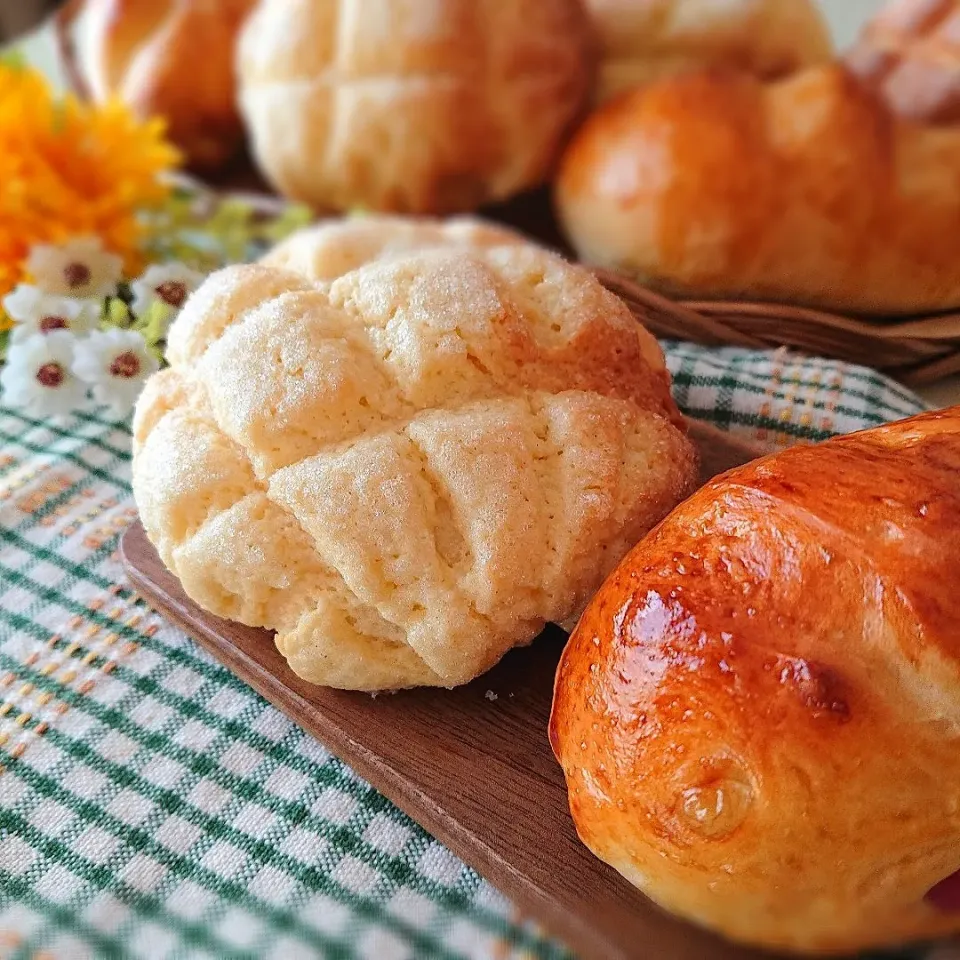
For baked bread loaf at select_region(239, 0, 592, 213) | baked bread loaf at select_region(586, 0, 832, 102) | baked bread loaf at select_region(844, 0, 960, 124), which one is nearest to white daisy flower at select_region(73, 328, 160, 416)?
baked bread loaf at select_region(239, 0, 592, 213)

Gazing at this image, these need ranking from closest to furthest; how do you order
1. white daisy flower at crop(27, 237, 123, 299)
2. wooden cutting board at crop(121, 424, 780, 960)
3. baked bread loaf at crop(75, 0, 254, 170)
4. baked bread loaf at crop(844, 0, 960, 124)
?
wooden cutting board at crop(121, 424, 780, 960), white daisy flower at crop(27, 237, 123, 299), baked bread loaf at crop(844, 0, 960, 124), baked bread loaf at crop(75, 0, 254, 170)

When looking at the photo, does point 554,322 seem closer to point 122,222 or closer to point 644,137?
point 644,137

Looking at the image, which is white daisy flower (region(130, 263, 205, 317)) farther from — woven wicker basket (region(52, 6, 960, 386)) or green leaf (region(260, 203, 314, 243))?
woven wicker basket (region(52, 6, 960, 386))

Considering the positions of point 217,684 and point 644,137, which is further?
point 644,137

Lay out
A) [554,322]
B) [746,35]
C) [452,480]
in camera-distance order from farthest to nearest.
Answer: [746,35] → [554,322] → [452,480]

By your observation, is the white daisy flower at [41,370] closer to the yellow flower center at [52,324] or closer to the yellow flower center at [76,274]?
the yellow flower center at [52,324]

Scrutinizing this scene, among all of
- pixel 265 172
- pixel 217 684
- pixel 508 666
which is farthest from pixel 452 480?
pixel 265 172

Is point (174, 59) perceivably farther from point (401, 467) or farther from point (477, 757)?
point (477, 757)
